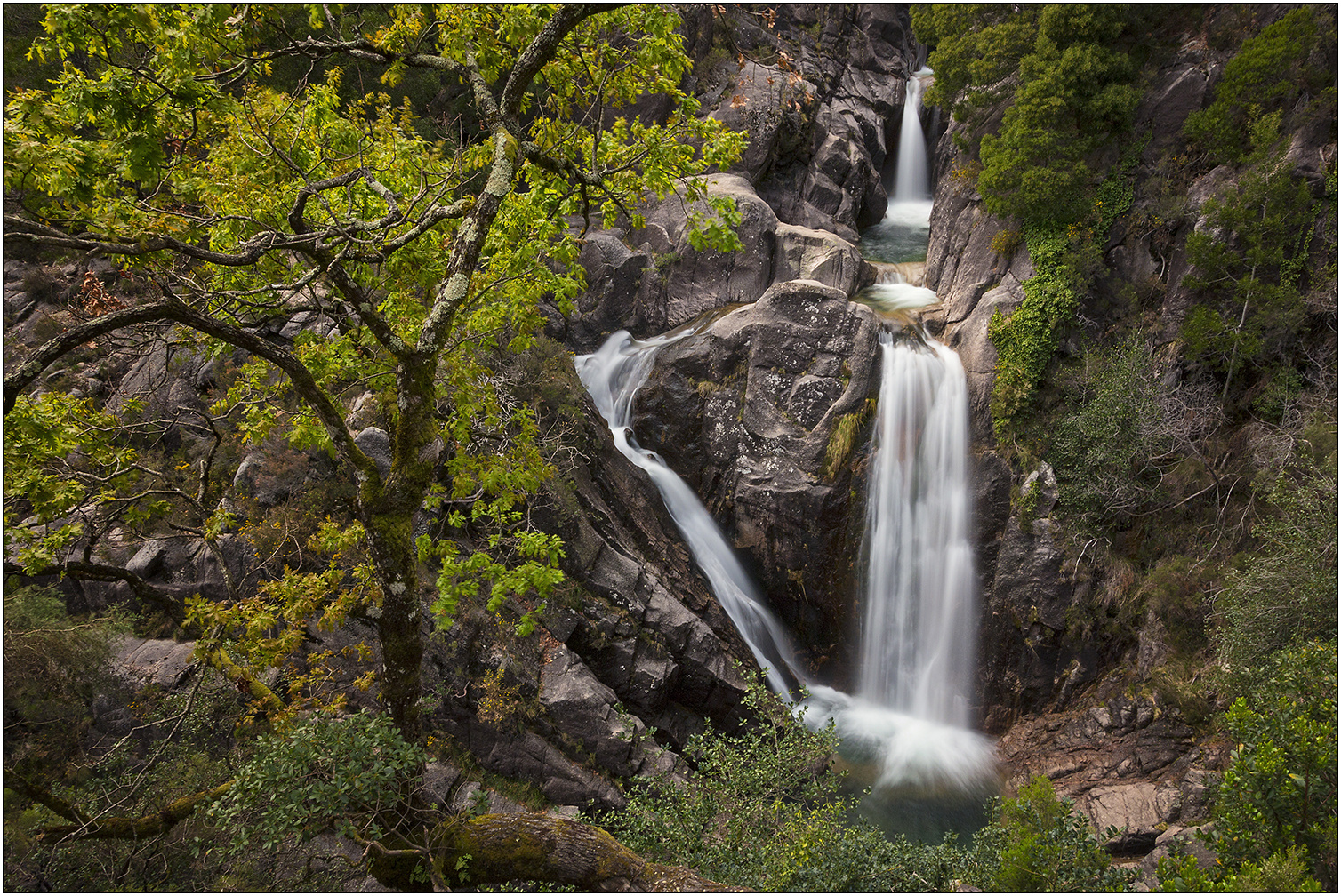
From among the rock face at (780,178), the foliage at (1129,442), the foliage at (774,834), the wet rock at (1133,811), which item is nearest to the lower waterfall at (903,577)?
the foliage at (1129,442)

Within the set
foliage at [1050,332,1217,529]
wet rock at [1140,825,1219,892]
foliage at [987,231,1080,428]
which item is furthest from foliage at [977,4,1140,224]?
wet rock at [1140,825,1219,892]

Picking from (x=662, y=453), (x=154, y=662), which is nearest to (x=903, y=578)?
(x=662, y=453)

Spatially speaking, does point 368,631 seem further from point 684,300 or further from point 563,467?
point 684,300

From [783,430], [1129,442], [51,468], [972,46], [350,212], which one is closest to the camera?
[51,468]

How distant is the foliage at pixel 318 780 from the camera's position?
205 inches

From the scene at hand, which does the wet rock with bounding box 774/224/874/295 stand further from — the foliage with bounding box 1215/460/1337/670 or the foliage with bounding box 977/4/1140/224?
the foliage with bounding box 1215/460/1337/670

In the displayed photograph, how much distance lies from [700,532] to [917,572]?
5373 mm

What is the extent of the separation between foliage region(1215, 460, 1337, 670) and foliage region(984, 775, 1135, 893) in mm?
6180

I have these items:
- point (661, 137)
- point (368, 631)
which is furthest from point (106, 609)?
point (661, 137)

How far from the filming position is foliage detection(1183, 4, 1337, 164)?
12.8 meters

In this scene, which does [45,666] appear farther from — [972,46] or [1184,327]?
[972,46]

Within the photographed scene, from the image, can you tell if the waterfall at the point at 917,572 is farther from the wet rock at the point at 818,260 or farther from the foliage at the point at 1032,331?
the wet rock at the point at 818,260

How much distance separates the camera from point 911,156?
29000mm

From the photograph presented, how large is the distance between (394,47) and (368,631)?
335 inches
